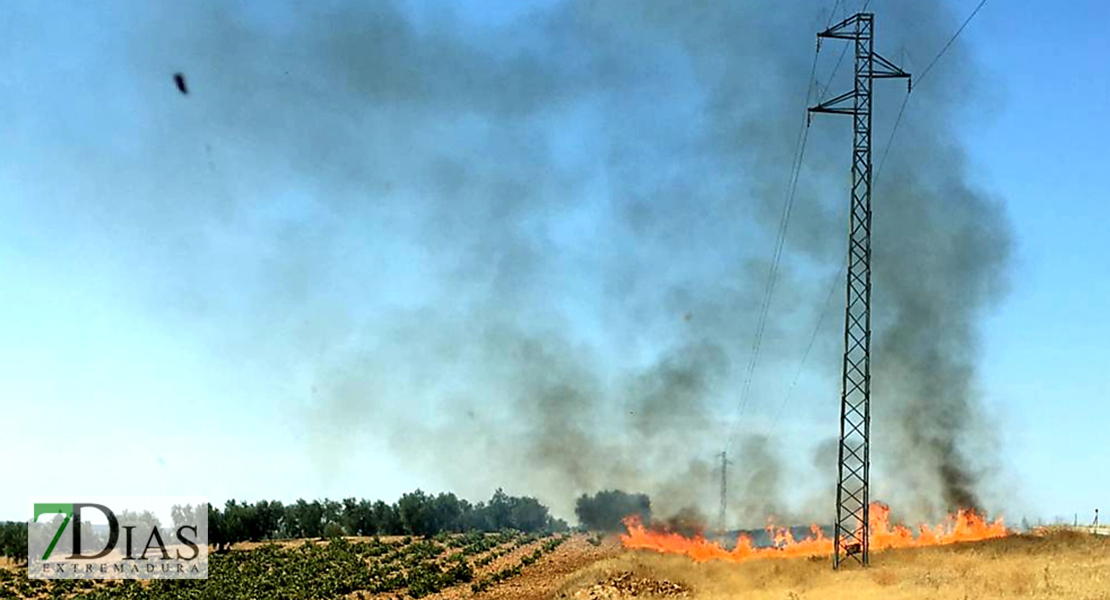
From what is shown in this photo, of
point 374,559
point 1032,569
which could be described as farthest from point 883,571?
point 374,559

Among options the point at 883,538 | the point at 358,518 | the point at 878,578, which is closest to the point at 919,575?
the point at 878,578

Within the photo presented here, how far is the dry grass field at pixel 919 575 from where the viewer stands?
31.2 meters

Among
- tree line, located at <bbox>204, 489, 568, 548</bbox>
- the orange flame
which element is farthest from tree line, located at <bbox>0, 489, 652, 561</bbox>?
the orange flame

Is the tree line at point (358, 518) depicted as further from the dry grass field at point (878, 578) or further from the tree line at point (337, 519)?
the dry grass field at point (878, 578)

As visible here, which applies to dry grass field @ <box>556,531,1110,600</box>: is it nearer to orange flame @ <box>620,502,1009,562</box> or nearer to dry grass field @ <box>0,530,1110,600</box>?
dry grass field @ <box>0,530,1110,600</box>

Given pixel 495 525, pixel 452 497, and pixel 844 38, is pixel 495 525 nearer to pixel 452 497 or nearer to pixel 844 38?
pixel 452 497

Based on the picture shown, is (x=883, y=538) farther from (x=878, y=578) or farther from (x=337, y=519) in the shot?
(x=337, y=519)

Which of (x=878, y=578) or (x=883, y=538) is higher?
(x=883, y=538)

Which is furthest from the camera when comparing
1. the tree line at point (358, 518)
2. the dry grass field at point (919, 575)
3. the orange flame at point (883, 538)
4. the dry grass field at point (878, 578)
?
the tree line at point (358, 518)

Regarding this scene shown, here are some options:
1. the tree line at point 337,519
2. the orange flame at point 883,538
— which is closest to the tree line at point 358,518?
the tree line at point 337,519

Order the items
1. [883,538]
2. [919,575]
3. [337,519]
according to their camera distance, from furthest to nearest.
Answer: [337,519], [883,538], [919,575]

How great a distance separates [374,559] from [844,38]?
58342 millimetres

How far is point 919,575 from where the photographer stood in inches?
1443

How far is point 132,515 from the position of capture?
101 meters
